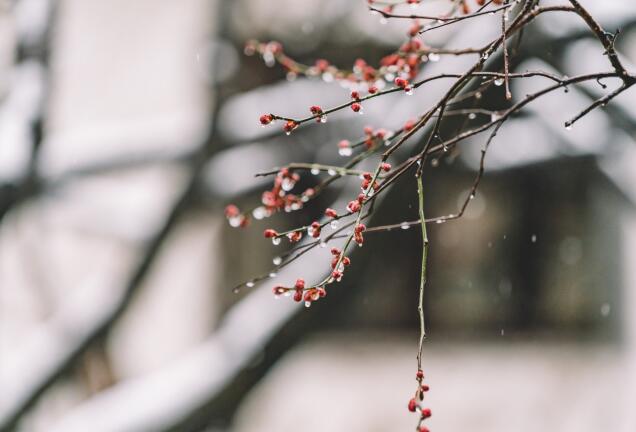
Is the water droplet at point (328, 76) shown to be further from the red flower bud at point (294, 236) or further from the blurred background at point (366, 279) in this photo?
the blurred background at point (366, 279)

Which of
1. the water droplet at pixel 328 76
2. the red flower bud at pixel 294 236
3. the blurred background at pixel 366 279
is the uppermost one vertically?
the water droplet at pixel 328 76

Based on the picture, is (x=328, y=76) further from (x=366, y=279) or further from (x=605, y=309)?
(x=605, y=309)

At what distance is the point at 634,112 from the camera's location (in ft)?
4.91

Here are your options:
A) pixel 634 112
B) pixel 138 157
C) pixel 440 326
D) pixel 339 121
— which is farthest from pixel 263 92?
pixel 440 326

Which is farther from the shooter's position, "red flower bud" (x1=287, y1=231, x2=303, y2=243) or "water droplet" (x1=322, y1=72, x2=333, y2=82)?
"water droplet" (x1=322, y1=72, x2=333, y2=82)

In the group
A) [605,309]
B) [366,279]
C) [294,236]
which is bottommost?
[605,309]

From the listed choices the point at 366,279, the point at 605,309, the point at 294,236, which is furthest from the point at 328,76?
the point at 605,309

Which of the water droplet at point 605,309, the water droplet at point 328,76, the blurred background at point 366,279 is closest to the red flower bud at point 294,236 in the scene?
the water droplet at point 328,76

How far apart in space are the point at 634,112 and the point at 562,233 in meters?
2.45

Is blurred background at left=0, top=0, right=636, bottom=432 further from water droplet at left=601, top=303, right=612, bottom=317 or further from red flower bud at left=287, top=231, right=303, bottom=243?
red flower bud at left=287, top=231, right=303, bottom=243

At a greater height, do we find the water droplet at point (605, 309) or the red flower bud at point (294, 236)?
the red flower bud at point (294, 236)

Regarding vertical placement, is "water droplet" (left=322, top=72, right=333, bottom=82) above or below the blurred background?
above

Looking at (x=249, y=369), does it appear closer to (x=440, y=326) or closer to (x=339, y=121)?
(x=339, y=121)

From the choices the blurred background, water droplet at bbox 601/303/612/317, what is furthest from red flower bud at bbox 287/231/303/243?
water droplet at bbox 601/303/612/317
